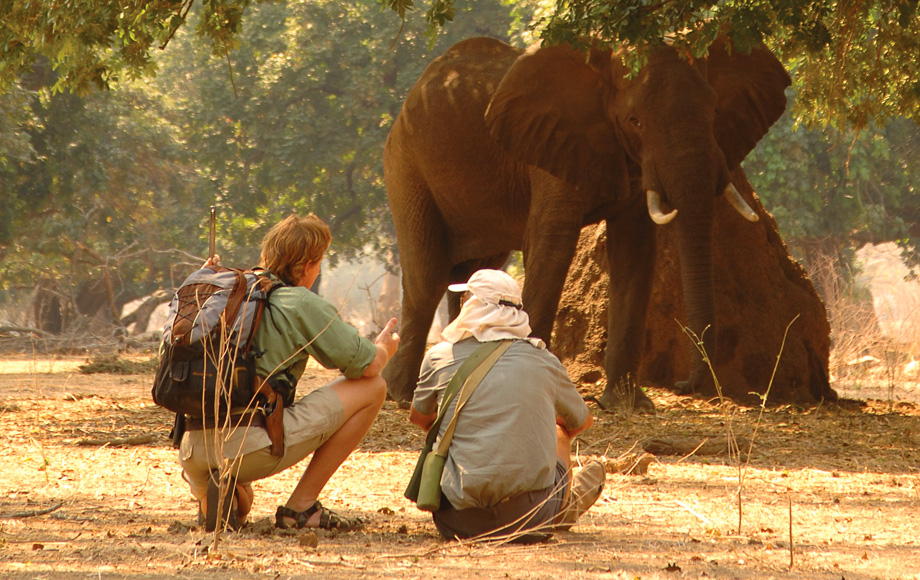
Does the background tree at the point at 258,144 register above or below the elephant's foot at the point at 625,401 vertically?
above

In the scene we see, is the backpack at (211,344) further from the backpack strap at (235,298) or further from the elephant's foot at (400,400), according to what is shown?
the elephant's foot at (400,400)

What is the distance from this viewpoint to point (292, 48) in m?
31.0

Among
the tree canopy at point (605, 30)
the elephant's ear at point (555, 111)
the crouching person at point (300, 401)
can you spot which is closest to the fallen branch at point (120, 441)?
the tree canopy at point (605, 30)

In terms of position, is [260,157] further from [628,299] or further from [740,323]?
[628,299]

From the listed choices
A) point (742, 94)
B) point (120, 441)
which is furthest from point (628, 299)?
point (120, 441)

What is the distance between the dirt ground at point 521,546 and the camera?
14.3ft

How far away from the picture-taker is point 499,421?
15.0ft

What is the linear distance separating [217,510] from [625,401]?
18.4 feet

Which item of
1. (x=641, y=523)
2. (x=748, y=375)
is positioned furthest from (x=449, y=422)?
(x=748, y=375)

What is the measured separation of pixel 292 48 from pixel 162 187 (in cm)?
520

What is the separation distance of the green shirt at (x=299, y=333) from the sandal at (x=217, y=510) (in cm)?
50

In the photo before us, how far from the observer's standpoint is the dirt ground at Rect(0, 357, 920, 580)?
14.3 ft

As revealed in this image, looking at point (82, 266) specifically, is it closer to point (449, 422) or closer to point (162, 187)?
point (162, 187)

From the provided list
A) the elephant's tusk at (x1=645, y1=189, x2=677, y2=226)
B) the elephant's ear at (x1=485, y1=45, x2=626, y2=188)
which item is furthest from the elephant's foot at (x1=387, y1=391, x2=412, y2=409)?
the elephant's tusk at (x1=645, y1=189, x2=677, y2=226)
